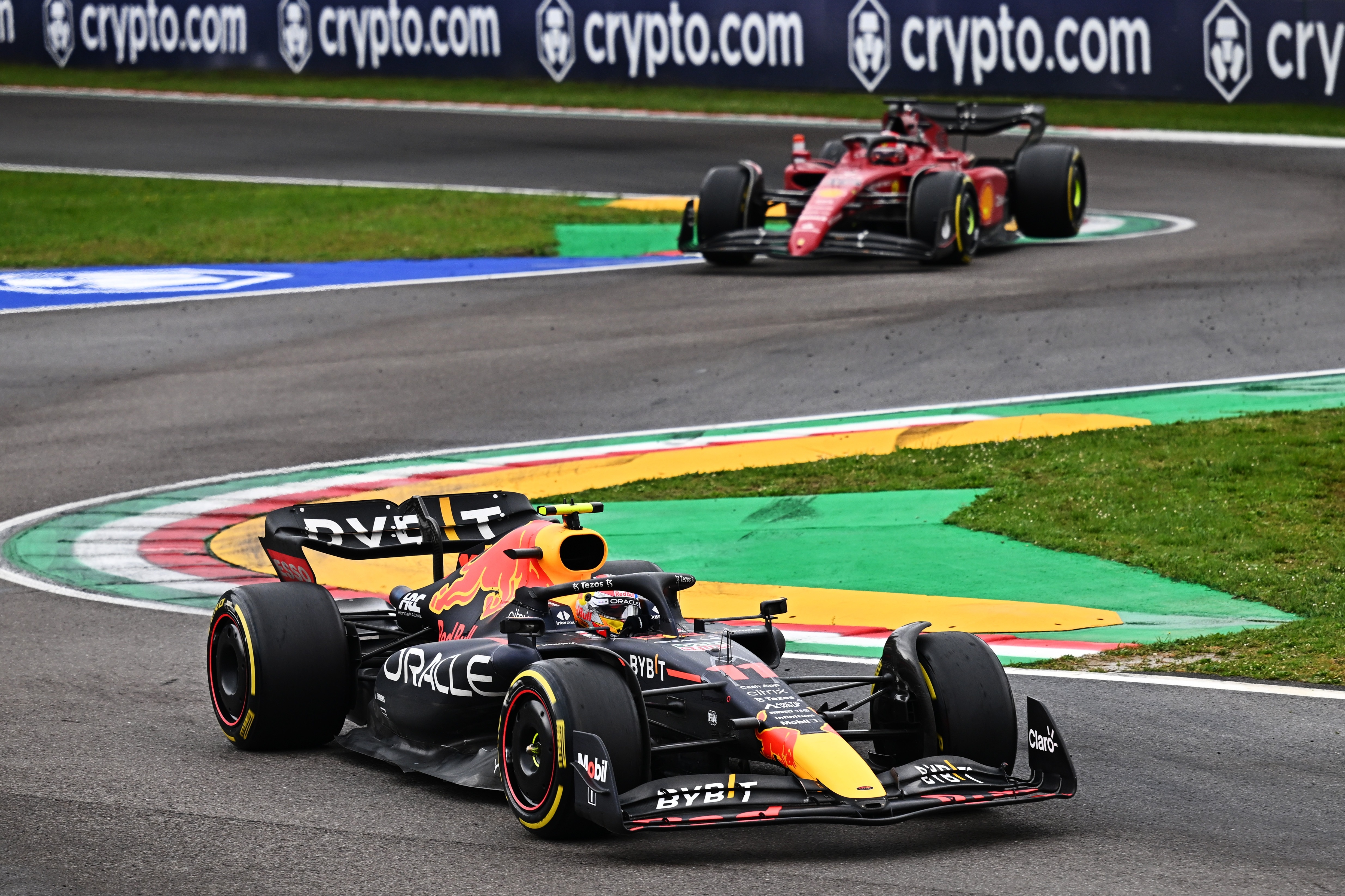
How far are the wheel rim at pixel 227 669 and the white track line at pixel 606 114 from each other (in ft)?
82.2

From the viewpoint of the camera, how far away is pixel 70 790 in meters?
7.04

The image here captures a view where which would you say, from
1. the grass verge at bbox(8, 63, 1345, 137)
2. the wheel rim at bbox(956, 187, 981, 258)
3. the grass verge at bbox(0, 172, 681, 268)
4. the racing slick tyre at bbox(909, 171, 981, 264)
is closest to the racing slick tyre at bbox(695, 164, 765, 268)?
the racing slick tyre at bbox(909, 171, 981, 264)

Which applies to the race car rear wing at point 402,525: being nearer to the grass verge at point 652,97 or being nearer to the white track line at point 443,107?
the white track line at point 443,107

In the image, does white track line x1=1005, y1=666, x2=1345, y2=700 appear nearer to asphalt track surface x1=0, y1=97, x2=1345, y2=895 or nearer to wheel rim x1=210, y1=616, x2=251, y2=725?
asphalt track surface x1=0, y1=97, x2=1345, y2=895

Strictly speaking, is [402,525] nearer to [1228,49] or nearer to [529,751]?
[529,751]

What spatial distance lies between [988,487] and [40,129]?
27798 mm

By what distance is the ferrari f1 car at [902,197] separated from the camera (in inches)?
811

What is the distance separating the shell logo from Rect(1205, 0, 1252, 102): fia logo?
38.2 feet

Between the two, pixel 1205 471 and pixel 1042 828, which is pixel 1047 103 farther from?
pixel 1042 828

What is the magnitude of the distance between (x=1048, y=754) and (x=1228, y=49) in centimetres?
2785

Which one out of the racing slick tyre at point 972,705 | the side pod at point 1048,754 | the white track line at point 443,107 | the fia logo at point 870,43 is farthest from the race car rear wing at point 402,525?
the fia logo at point 870,43

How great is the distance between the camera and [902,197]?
21.1 m

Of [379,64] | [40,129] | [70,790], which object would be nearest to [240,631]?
[70,790]

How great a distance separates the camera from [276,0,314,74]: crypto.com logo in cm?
4066
